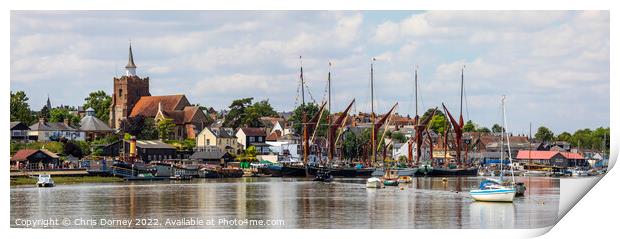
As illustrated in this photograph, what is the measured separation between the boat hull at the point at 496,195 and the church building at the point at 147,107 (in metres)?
73.1

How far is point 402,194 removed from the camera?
184 feet

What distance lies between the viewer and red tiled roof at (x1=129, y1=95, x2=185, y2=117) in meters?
Result: 125

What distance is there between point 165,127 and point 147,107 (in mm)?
19133

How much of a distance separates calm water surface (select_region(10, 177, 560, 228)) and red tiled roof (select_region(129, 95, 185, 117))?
6608 cm

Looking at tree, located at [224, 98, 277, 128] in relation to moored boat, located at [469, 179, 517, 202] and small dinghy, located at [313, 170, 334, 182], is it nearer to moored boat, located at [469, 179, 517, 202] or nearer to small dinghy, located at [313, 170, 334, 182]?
small dinghy, located at [313, 170, 334, 182]

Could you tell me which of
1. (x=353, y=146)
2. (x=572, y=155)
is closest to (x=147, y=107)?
(x=353, y=146)

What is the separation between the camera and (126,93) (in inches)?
5108

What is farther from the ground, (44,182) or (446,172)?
(44,182)

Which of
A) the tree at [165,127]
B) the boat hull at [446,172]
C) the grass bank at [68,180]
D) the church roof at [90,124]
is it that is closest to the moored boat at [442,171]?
the boat hull at [446,172]

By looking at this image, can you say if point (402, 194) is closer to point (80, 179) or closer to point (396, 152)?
point (80, 179)

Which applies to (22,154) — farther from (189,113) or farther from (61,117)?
(189,113)

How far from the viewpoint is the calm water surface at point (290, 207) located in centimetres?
3753

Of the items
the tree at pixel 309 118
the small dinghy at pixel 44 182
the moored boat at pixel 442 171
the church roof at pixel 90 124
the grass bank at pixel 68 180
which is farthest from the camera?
the tree at pixel 309 118

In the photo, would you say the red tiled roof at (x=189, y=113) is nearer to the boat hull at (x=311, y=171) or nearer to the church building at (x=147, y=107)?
the church building at (x=147, y=107)
